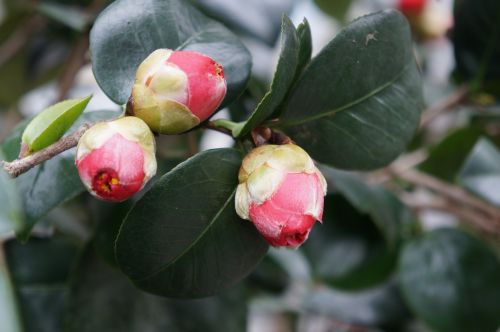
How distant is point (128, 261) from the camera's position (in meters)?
0.57

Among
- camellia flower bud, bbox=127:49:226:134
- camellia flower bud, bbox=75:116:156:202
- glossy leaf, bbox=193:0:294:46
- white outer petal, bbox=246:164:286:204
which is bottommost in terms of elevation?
glossy leaf, bbox=193:0:294:46

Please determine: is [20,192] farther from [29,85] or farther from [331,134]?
[29,85]

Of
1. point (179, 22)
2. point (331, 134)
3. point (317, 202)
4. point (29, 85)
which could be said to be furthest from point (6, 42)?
point (317, 202)

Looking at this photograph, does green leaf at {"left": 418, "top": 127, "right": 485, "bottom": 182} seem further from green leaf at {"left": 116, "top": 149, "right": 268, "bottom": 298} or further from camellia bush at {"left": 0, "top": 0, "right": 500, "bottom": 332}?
green leaf at {"left": 116, "top": 149, "right": 268, "bottom": 298}

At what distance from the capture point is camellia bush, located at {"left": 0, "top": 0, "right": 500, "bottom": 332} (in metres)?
0.51

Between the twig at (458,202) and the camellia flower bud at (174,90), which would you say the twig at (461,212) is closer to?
the twig at (458,202)

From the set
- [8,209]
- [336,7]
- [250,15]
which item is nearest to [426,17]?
[336,7]

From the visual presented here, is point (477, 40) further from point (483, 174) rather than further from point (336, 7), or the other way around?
point (336, 7)

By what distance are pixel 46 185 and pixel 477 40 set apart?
0.77 meters

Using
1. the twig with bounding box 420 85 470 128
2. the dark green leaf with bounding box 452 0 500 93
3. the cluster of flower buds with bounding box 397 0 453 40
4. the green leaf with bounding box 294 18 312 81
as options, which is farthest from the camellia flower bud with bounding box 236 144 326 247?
the cluster of flower buds with bounding box 397 0 453 40

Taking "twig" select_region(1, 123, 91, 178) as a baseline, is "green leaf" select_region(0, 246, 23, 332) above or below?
below

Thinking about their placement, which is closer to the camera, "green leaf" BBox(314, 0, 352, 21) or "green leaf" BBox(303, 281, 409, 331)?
"green leaf" BBox(303, 281, 409, 331)

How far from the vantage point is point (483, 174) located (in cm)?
99

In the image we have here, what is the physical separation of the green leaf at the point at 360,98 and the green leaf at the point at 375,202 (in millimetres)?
149
